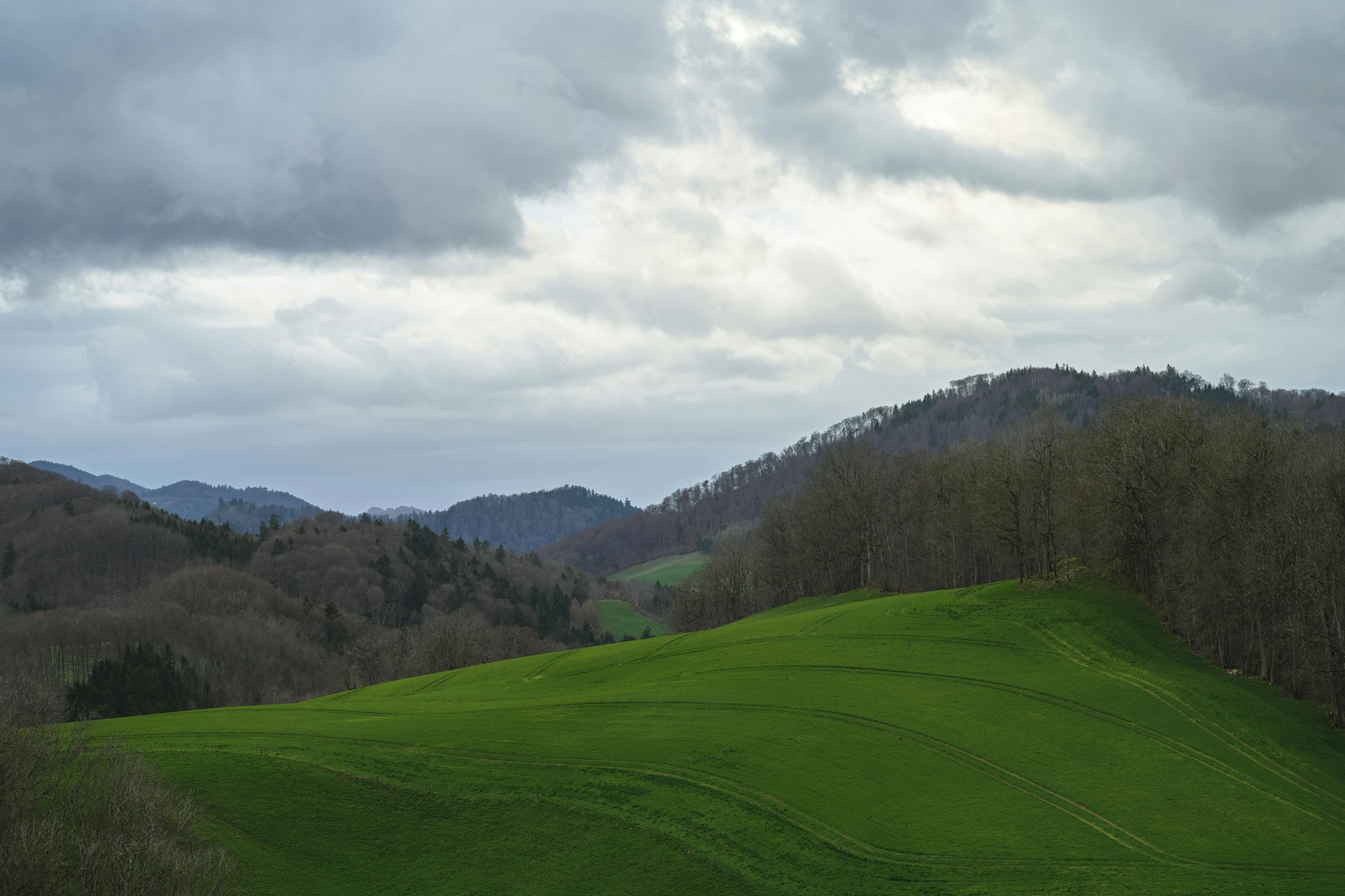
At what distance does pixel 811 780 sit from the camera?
145ft

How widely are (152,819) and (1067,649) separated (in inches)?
2291

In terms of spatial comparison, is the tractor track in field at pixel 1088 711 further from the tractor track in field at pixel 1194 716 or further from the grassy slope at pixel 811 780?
the tractor track in field at pixel 1194 716

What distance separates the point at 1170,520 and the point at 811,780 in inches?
1732

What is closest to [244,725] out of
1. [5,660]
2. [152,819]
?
[152,819]

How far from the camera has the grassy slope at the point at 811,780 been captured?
36.8 meters

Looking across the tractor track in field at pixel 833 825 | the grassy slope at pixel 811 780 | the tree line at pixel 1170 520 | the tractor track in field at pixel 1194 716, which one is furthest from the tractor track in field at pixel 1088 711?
the tree line at pixel 1170 520

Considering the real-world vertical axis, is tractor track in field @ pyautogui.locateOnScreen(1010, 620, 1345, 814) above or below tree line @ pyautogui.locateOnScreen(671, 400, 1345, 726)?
below

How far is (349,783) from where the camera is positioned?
41812 millimetres

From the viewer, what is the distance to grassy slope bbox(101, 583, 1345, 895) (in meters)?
36.8

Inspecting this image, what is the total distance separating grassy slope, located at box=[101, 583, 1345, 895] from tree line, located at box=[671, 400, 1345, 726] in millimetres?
4757

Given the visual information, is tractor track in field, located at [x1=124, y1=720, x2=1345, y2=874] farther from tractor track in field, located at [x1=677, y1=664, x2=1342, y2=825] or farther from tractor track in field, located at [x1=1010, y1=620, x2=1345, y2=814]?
tractor track in field, located at [x1=1010, y1=620, x2=1345, y2=814]

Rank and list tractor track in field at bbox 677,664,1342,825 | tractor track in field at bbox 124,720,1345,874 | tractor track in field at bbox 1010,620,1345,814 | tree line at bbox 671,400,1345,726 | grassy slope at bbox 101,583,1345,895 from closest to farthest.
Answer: grassy slope at bbox 101,583,1345,895 < tractor track in field at bbox 124,720,1345,874 < tractor track in field at bbox 677,664,1342,825 < tractor track in field at bbox 1010,620,1345,814 < tree line at bbox 671,400,1345,726

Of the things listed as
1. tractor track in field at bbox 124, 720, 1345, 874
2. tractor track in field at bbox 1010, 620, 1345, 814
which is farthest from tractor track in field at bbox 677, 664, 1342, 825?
tractor track in field at bbox 124, 720, 1345, 874

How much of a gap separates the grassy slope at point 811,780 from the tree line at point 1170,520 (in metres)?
4.76
